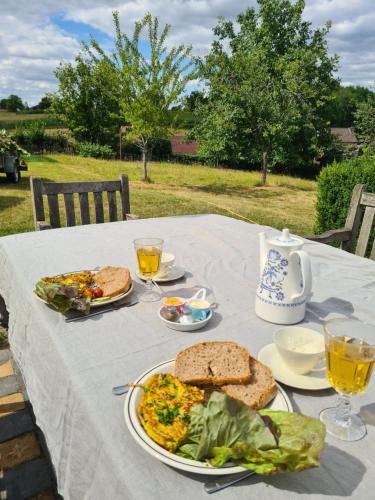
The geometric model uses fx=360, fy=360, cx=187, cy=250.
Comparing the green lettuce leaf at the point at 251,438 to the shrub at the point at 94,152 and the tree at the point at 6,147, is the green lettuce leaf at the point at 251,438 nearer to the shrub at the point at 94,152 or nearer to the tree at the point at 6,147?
the tree at the point at 6,147

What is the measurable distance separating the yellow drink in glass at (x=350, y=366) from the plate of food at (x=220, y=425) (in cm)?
13

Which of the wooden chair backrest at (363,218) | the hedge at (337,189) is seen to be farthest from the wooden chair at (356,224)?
the hedge at (337,189)

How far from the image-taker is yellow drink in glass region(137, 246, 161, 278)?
1.40 metres

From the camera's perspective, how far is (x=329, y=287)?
158cm

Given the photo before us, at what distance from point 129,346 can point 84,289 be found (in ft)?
1.19

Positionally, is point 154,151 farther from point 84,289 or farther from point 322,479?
point 322,479

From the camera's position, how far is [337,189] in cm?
510

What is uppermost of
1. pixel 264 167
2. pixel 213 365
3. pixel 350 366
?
pixel 350 366

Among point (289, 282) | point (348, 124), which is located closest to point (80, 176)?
point (289, 282)

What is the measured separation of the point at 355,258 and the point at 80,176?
13.3 metres

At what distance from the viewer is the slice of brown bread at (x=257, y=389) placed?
2.68 ft

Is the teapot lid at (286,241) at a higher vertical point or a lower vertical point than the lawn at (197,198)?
higher

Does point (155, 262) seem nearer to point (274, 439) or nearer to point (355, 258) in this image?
point (274, 439)

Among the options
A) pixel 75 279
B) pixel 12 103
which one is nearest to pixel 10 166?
pixel 75 279
